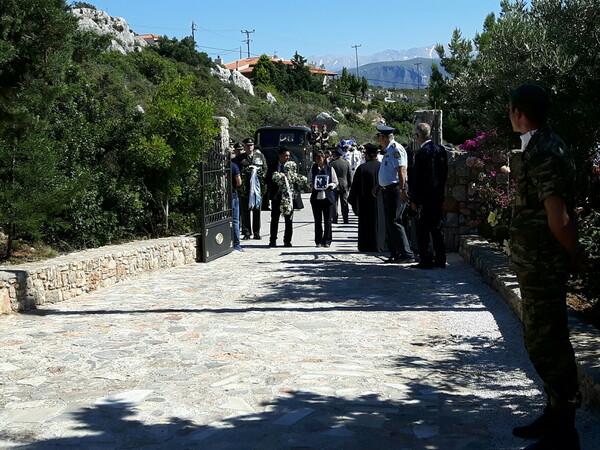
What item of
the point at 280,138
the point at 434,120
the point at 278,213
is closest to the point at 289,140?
the point at 280,138

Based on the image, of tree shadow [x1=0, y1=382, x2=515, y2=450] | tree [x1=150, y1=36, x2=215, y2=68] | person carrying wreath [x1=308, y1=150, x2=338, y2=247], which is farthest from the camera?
tree [x1=150, y1=36, x2=215, y2=68]

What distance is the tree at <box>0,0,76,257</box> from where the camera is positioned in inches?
340

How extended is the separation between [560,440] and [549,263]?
2.62ft

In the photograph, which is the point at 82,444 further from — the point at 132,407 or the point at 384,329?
the point at 384,329

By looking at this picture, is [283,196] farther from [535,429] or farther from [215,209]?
[535,429]

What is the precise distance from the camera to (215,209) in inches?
492

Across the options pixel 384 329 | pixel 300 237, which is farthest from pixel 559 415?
pixel 300 237

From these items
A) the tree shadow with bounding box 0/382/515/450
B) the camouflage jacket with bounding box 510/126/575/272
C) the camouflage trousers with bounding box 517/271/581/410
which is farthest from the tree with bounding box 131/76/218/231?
the camouflage trousers with bounding box 517/271/581/410

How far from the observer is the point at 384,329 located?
6.70 metres

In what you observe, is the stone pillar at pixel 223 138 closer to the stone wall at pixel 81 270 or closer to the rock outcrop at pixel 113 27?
the stone wall at pixel 81 270

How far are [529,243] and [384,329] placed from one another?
3.15 meters

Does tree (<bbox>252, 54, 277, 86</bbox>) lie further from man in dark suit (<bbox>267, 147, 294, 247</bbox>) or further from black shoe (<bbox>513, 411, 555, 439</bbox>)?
black shoe (<bbox>513, 411, 555, 439</bbox>)

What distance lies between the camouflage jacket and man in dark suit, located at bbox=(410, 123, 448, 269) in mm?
6201

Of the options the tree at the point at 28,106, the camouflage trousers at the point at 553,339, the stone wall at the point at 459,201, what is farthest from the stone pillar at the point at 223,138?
the camouflage trousers at the point at 553,339
